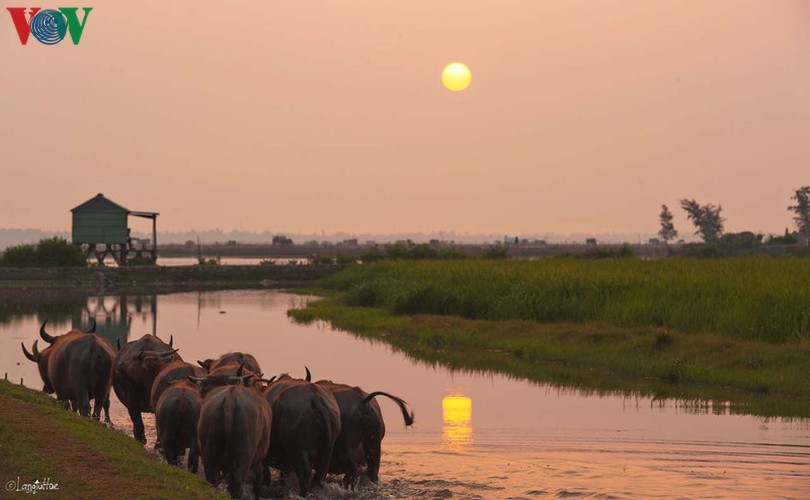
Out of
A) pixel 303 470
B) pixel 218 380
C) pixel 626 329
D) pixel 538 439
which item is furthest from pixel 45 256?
pixel 303 470

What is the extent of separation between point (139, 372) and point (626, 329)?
51.8 feet

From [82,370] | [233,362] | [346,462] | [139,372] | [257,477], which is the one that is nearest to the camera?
[257,477]

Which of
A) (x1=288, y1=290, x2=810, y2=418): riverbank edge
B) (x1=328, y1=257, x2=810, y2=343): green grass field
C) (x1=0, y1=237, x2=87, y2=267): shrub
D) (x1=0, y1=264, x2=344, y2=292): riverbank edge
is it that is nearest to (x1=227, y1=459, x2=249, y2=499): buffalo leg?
(x1=288, y1=290, x2=810, y2=418): riverbank edge

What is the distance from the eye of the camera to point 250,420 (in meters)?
11.1

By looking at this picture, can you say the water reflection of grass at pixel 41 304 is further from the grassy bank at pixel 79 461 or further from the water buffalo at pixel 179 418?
the water buffalo at pixel 179 418

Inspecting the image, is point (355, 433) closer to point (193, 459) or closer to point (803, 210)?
point (193, 459)

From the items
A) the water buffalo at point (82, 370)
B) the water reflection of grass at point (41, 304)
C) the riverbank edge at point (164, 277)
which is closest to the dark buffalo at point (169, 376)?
the water buffalo at point (82, 370)

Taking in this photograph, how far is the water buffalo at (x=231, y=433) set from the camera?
11.0 meters

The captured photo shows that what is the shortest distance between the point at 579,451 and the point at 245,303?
3748 centimetres

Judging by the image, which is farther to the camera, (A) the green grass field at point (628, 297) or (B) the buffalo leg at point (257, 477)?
(A) the green grass field at point (628, 297)

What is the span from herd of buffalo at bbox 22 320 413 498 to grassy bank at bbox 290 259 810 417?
9.55m

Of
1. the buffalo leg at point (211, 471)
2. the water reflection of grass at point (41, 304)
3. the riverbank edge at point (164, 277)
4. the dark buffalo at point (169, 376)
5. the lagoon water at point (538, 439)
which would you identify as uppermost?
the riverbank edge at point (164, 277)

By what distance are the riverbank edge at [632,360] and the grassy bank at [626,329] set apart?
4 cm

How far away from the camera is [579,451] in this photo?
51.5 ft
